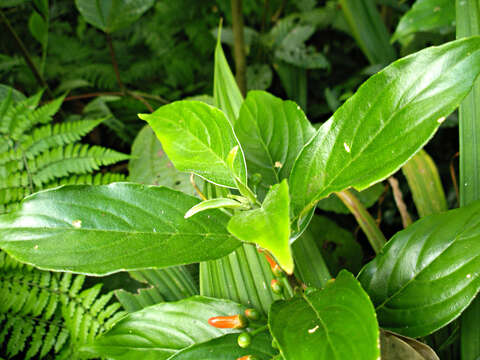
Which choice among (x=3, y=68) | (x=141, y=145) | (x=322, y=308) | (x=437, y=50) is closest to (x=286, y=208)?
(x=322, y=308)

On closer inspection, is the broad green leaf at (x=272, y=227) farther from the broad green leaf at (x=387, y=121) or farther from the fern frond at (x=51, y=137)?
the fern frond at (x=51, y=137)

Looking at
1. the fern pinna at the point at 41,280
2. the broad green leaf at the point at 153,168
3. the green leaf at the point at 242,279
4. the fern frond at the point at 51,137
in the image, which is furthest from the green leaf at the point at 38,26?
the green leaf at the point at 242,279

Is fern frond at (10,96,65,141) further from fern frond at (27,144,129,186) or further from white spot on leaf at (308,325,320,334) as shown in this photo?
white spot on leaf at (308,325,320,334)

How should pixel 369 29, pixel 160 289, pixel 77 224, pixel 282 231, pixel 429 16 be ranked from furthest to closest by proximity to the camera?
1. pixel 369 29
2. pixel 429 16
3. pixel 160 289
4. pixel 77 224
5. pixel 282 231

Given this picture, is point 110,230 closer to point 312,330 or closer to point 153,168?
point 312,330

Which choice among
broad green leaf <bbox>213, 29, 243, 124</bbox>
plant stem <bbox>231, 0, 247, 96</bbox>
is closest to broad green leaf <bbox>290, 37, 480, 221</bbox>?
broad green leaf <bbox>213, 29, 243, 124</bbox>

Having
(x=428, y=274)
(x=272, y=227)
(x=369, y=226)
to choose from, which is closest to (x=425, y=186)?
(x=369, y=226)
